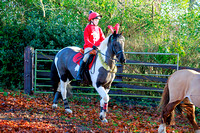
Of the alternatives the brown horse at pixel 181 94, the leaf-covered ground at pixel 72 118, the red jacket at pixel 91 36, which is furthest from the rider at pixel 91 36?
the brown horse at pixel 181 94

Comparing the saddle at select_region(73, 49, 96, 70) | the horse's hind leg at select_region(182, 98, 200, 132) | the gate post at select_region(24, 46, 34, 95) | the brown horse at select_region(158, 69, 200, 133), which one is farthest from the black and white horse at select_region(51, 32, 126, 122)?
the gate post at select_region(24, 46, 34, 95)

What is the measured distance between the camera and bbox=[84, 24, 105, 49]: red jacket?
6545mm

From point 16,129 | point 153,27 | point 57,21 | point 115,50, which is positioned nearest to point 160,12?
point 153,27

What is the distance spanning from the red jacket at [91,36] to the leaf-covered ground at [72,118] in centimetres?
202

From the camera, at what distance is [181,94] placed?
5219mm

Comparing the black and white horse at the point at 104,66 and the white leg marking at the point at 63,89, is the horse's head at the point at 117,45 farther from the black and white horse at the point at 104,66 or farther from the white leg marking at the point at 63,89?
the white leg marking at the point at 63,89

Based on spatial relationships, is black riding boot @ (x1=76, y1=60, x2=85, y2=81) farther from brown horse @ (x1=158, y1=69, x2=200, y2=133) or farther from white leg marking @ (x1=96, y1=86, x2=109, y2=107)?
brown horse @ (x1=158, y1=69, x2=200, y2=133)

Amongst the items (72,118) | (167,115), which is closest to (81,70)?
(72,118)

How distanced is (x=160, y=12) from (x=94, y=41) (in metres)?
6.18

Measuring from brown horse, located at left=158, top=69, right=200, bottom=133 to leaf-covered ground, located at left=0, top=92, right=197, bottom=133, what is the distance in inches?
24.4

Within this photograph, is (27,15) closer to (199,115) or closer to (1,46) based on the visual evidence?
(1,46)

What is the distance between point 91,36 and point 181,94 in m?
2.81

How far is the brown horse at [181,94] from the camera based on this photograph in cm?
501

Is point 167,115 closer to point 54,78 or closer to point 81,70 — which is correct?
point 81,70
